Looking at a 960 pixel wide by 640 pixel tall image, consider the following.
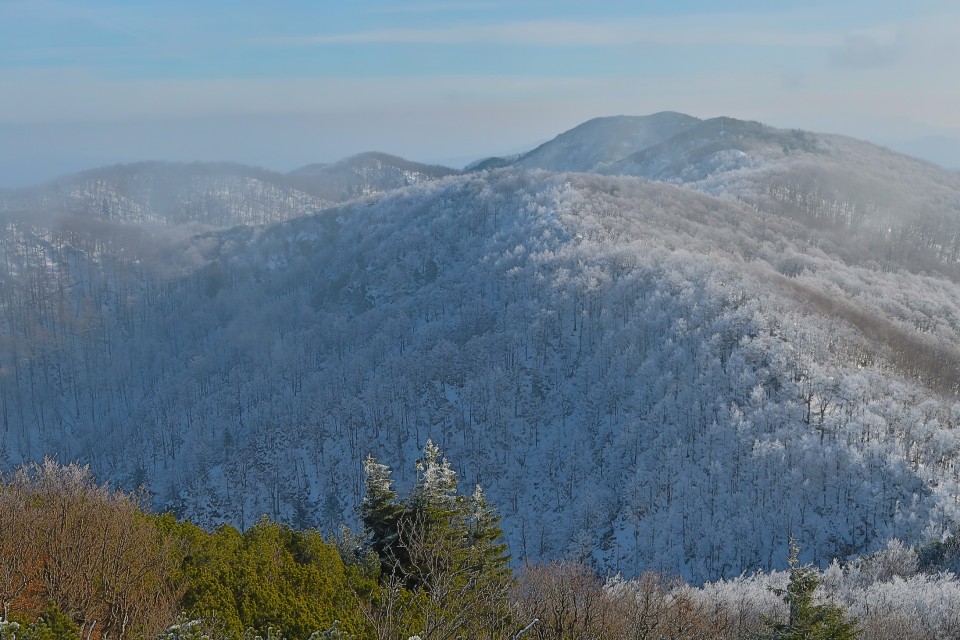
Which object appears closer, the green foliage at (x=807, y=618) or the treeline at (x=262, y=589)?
the treeline at (x=262, y=589)

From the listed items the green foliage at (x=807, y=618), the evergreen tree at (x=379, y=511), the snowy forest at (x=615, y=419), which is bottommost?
the snowy forest at (x=615, y=419)

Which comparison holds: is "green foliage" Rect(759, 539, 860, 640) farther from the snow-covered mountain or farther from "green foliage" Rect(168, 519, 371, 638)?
the snow-covered mountain

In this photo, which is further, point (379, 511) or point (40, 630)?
point (379, 511)

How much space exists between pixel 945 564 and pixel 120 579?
279 feet

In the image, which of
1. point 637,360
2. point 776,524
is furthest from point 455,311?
point 776,524

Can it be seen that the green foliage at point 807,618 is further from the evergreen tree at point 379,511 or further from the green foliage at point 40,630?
the green foliage at point 40,630

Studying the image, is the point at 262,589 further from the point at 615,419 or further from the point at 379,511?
the point at 615,419

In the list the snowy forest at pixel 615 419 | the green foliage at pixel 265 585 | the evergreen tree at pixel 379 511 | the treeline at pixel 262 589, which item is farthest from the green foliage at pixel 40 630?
the snowy forest at pixel 615 419

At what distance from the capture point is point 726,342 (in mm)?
135625

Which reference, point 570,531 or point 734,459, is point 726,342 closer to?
point 734,459

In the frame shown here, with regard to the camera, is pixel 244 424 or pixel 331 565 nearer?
pixel 331 565

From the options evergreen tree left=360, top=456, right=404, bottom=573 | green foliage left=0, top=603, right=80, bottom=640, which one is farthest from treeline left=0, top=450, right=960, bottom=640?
evergreen tree left=360, top=456, right=404, bottom=573

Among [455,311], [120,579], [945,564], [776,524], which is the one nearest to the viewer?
[120,579]

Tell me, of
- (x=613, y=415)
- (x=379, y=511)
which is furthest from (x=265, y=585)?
(x=613, y=415)
